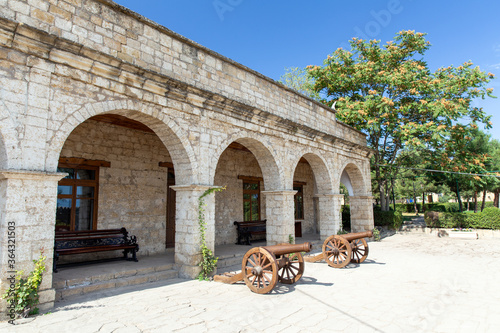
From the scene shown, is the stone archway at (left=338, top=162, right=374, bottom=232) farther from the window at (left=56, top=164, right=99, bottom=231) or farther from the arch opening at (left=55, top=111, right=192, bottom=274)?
the window at (left=56, top=164, right=99, bottom=231)

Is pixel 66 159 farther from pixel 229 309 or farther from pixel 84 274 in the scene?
pixel 229 309

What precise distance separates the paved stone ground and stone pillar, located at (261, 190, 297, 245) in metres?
1.66

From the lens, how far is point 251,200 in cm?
1085

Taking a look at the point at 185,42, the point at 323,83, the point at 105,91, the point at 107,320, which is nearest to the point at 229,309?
the point at 107,320

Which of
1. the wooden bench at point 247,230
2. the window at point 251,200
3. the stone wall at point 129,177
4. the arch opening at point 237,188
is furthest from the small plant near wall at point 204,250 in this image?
the window at point 251,200

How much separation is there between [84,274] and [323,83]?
1373cm

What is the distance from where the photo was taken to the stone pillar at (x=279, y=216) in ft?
26.4

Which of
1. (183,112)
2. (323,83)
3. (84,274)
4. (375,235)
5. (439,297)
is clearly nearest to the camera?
(439,297)

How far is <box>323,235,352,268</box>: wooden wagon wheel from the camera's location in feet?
22.1

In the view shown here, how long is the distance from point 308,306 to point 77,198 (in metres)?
5.45

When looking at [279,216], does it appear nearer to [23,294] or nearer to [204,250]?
[204,250]

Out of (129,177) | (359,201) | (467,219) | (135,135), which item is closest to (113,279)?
(129,177)

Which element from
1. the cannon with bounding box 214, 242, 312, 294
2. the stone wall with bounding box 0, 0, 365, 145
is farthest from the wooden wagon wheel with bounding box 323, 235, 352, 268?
the stone wall with bounding box 0, 0, 365, 145

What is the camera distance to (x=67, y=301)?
14.4 feet
